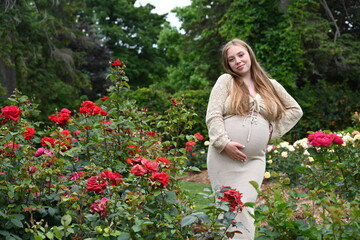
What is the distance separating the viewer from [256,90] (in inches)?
139

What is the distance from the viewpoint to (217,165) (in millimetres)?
3344

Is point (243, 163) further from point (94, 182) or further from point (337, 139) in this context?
point (94, 182)

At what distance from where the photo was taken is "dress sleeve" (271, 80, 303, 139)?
3619mm

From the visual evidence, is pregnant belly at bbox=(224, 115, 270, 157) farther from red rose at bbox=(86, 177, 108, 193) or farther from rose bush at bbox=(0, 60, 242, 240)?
red rose at bbox=(86, 177, 108, 193)

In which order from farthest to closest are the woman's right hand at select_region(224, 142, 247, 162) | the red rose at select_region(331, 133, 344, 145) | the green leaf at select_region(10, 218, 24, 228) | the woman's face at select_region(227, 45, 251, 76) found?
the red rose at select_region(331, 133, 344, 145)
the woman's face at select_region(227, 45, 251, 76)
the woman's right hand at select_region(224, 142, 247, 162)
the green leaf at select_region(10, 218, 24, 228)

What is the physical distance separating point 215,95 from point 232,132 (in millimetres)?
291

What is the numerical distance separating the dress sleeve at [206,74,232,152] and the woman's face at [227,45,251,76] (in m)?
0.09

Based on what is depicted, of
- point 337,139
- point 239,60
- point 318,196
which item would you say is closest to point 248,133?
point 239,60

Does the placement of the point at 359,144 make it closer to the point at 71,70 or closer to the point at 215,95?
the point at 215,95

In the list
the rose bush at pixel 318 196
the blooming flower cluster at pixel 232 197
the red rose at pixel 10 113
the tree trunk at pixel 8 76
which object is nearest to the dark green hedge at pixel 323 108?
the tree trunk at pixel 8 76

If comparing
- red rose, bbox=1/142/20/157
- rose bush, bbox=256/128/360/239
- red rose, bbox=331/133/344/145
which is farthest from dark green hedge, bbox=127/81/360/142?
red rose, bbox=1/142/20/157

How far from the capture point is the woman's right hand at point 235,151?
3.22 m

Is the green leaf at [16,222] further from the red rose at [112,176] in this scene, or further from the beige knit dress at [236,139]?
the beige knit dress at [236,139]

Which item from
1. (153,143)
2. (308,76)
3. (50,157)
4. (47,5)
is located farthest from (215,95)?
(308,76)
